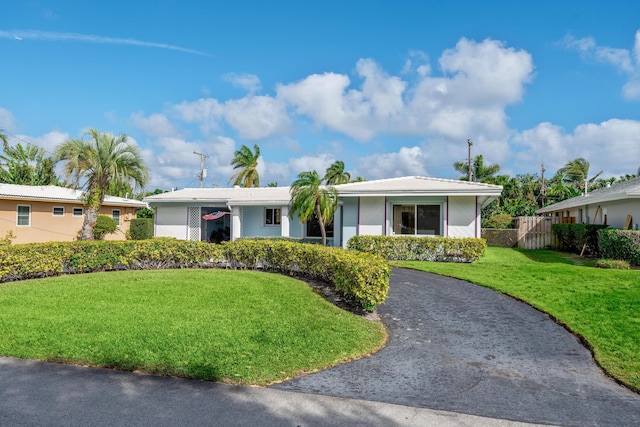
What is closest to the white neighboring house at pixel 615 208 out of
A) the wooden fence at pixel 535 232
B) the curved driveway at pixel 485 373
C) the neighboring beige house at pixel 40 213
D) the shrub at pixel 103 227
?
the wooden fence at pixel 535 232

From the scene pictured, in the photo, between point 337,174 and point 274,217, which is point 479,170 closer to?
point 337,174

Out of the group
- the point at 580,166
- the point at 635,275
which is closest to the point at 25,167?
the point at 635,275

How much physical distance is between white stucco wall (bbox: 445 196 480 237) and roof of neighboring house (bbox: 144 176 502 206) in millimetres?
571

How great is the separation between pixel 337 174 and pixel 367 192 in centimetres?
2222

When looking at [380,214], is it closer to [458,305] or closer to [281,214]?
[281,214]

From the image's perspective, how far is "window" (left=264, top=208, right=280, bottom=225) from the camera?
21.7m

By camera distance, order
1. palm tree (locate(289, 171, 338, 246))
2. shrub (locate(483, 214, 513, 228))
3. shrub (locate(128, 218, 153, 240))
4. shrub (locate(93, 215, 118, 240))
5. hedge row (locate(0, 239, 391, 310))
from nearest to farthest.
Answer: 1. hedge row (locate(0, 239, 391, 310))
2. palm tree (locate(289, 171, 338, 246))
3. shrub (locate(93, 215, 118, 240))
4. shrub (locate(128, 218, 153, 240))
5. shrub (locate(483, 214, 513, 228))

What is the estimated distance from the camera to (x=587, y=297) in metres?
9.20

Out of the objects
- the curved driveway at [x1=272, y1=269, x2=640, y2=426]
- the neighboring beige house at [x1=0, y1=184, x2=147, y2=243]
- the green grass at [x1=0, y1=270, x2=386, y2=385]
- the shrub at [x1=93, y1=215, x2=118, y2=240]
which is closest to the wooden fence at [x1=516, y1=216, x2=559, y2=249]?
the curved driveway at [x1=272, y1=269, x2=640, y2=426]

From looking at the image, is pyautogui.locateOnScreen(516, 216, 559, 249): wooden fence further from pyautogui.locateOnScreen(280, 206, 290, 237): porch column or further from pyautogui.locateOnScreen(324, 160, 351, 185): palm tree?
pyautogui.locateOnScreen(324, 160, 351, 185): palm tree

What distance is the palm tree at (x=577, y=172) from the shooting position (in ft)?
157

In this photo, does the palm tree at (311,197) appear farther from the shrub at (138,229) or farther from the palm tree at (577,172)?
the palm tree at (577,172)

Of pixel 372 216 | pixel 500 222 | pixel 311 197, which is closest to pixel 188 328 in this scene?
pixel 311 197

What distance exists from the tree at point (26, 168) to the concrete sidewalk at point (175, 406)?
3179 centimetres
